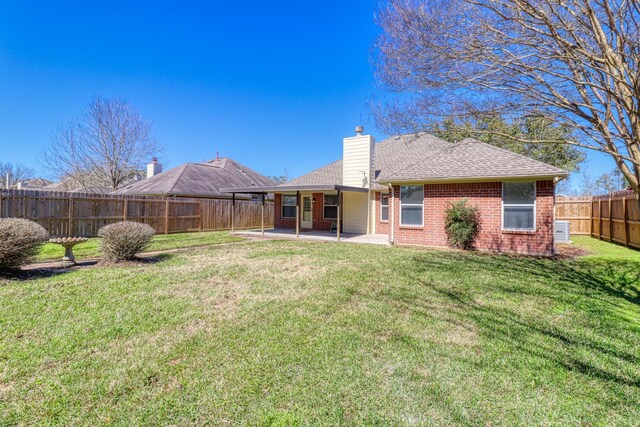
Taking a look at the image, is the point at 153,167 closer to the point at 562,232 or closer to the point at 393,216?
the point at 393,216

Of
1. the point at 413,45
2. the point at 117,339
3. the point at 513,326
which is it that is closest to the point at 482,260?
the point at 513,326

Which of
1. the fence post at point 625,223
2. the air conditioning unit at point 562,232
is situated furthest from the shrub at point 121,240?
the fence post at point 625,223

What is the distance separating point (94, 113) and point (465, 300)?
24.3 metres

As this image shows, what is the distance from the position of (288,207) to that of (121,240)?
11744 millimetres

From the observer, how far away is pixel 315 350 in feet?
11.1

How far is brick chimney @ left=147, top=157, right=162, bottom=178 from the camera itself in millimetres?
24547

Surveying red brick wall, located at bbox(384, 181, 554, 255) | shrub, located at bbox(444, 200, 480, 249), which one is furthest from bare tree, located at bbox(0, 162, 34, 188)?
shrub, located at bbox(444, 200, 480, 249)

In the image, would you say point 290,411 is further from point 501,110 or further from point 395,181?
point 395,181

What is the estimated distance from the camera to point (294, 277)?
6.63m

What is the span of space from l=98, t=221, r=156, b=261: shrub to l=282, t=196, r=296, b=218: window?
1120cm

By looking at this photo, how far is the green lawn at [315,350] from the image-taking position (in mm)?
2441

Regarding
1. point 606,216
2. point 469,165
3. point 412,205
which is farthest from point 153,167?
point 606,216

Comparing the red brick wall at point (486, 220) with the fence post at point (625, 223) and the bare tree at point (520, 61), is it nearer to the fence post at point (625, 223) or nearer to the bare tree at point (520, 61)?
the bare tree at point (520, 61)

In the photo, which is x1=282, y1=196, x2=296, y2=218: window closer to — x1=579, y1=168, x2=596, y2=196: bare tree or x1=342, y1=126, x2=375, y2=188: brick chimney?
x1=342, y1=126, x2=375, y2=188: brick chimney
